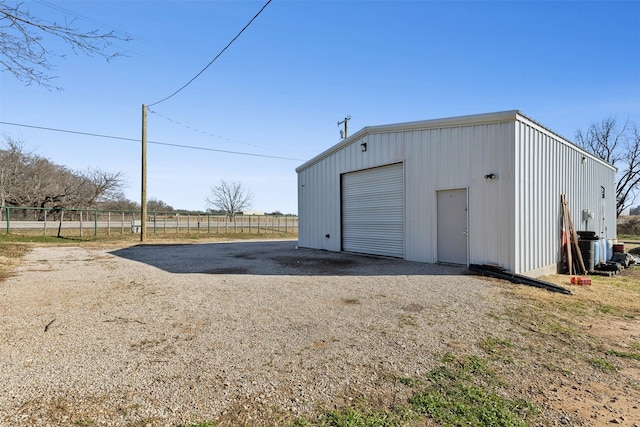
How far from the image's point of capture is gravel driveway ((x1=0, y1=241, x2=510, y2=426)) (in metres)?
2.37

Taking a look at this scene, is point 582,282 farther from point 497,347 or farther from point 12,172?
point 12,172

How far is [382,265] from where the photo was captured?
9188mm

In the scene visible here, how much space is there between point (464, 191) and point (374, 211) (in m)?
3.29

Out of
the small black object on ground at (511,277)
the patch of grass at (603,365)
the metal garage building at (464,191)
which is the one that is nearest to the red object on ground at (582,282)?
the metal garage building at (464,191)

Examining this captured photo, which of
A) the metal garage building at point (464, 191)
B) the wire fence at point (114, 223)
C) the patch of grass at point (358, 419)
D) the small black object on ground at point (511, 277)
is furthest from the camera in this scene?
the wire fence at point (114, 223)

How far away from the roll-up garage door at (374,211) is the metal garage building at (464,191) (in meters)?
0.03

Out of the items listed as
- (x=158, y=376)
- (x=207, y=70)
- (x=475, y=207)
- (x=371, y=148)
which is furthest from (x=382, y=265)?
(x=207, y=70)

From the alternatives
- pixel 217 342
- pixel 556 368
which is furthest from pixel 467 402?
pixel 217 342

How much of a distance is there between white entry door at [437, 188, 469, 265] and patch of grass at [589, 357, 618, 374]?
5380mm

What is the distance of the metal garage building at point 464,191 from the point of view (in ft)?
25.4

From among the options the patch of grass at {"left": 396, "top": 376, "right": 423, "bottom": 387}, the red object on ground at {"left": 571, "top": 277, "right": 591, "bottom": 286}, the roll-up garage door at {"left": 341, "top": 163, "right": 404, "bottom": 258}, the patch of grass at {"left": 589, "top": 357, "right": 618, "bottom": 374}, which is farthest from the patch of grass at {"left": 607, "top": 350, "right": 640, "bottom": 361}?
the roll-up garage door at {"left": 341, "top": 163, "right": 404, "bottom": 258}

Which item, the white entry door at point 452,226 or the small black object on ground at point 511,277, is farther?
the white entry door at point 452,226

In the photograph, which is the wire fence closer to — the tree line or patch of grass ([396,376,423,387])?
the tree line

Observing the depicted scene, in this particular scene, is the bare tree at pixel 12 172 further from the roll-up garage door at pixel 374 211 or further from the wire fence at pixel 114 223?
the roll-up garage door at pixel 374 211
